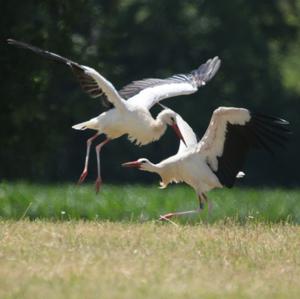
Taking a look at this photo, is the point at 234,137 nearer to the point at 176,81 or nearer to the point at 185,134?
the point at 185,134

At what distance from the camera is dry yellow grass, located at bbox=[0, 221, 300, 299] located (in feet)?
21.3

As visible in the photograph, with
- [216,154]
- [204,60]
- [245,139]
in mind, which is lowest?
[204,60]

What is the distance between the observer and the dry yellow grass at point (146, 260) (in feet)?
21.3

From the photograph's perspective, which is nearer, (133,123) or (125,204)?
(133,123)

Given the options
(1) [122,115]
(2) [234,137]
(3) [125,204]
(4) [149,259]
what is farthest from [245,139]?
(4) [149,259]

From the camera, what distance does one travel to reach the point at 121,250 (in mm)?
7965

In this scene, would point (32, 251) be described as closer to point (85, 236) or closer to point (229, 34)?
point (85, 236)

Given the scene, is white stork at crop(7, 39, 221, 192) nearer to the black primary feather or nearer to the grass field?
the black primary feather

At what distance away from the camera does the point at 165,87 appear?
11.9 m

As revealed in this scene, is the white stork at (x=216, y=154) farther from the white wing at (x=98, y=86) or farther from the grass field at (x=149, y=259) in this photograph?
the white wing at (x=98, y=86)

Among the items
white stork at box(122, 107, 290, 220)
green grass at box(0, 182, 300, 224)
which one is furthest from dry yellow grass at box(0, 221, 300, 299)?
green grass at box(0, 182, 300, 224)

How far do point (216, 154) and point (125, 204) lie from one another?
9.21ft

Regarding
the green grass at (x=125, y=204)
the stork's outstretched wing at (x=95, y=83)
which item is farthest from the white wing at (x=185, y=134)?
the green grass at (x=125, y=204)

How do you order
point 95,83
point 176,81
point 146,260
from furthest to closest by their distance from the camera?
point 176,81
point 95,83
point 146,260
